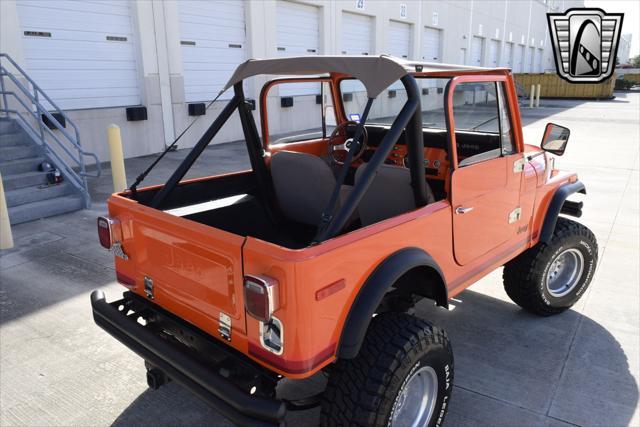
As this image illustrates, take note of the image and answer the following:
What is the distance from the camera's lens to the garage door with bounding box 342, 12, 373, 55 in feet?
57.3

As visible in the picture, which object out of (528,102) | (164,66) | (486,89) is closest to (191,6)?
(164,66)

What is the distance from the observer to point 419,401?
2.57 metres

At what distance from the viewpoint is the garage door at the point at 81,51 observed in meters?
9.16

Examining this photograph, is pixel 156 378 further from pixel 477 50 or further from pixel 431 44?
pixel 477 50

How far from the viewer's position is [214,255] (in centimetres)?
222

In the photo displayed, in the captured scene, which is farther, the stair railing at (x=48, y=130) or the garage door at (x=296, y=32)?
the garage door at (x=296, y=32)

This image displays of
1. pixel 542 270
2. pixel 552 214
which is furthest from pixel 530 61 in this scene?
pixel 542 270

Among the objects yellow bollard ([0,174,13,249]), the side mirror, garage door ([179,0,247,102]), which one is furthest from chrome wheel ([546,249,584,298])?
garage door ([179,0,247,102])

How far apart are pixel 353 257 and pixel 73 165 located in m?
9.13

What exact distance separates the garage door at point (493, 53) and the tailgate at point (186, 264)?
3327 centimetres

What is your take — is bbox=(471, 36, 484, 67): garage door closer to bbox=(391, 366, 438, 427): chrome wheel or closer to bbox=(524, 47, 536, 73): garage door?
bbox=(524, 47, 536, 73): garage door

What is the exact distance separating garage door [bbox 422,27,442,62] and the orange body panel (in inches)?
Result: 831

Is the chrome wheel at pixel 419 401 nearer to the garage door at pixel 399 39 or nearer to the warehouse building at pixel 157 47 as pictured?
the warehouse building at pixel 157 47

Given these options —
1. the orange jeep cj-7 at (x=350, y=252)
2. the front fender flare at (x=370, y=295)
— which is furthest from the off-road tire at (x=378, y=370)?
the front fender flare at (x=370, y=295)
